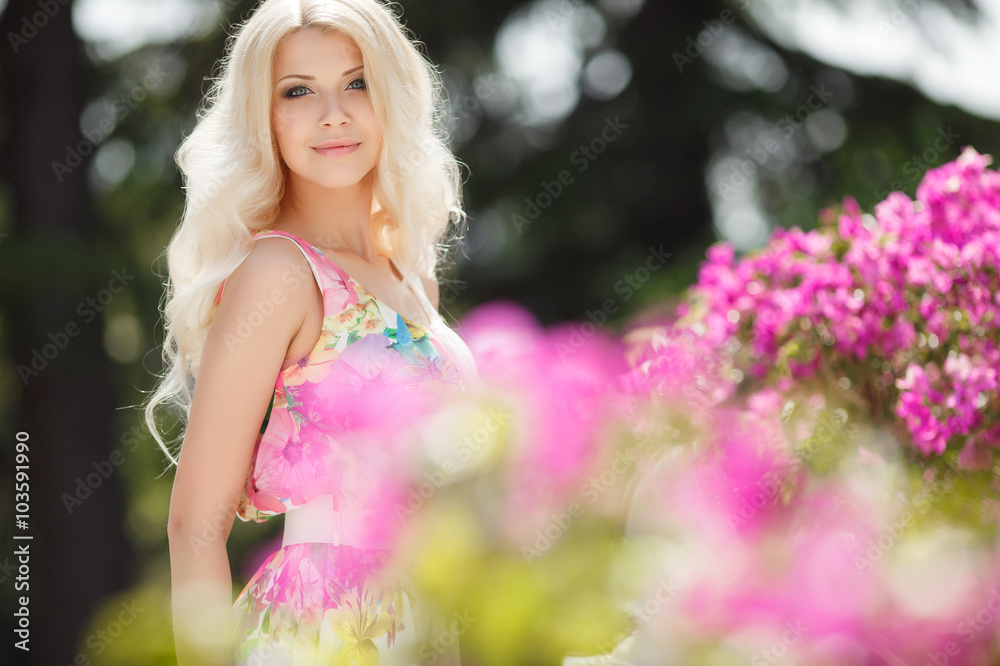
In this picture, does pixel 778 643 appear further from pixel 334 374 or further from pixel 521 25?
pixel 521 25

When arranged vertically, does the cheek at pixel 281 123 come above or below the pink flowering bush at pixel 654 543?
above

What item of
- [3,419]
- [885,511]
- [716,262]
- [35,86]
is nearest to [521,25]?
[35,86]

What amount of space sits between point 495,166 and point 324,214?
5.09 m

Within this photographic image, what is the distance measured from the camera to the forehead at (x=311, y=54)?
6.00 ft

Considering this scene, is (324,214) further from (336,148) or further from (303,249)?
(303,249)

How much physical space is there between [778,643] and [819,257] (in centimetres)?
196

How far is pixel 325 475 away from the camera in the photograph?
5.48 feet
